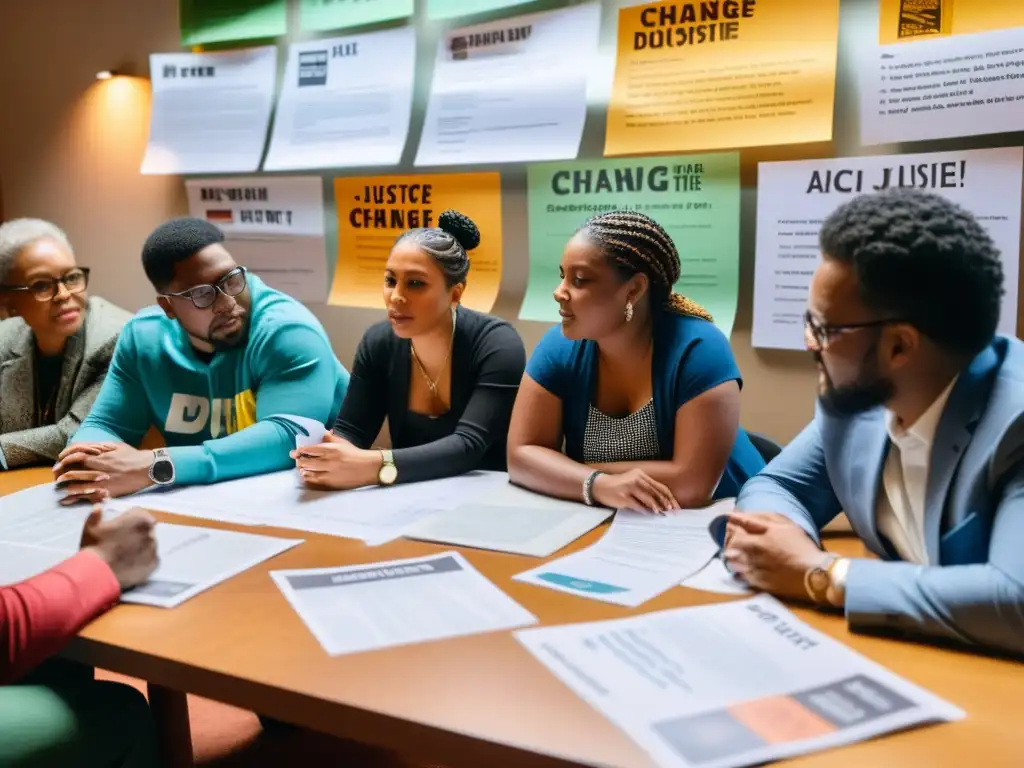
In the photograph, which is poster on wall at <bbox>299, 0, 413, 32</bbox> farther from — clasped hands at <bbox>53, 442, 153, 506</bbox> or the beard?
the beard

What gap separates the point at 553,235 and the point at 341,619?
132 cm

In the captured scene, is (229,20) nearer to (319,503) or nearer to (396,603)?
(319,503)

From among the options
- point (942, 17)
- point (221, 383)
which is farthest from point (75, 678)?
point (942, 17)

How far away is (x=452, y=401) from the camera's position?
6.33 ft

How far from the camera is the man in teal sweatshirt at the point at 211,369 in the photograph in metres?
1.81

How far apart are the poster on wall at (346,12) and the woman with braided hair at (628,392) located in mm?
1085

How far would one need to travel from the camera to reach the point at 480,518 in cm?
148

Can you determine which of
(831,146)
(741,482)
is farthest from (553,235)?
(741,482)

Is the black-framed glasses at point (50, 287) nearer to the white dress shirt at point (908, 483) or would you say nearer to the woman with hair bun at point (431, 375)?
the woman with hair bun at point (431, 375)

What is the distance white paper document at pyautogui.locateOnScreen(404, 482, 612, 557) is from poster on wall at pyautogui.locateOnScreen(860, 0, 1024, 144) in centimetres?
98

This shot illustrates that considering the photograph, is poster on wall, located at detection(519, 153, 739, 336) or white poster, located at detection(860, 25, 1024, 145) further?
poster on wall, located at detection(519, 153, 739, 336)

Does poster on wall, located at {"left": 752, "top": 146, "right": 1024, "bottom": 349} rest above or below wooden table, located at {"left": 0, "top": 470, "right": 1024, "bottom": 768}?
above

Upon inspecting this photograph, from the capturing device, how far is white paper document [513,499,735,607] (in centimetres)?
114

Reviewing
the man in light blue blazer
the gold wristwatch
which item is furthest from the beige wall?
the man in light blue blazer
